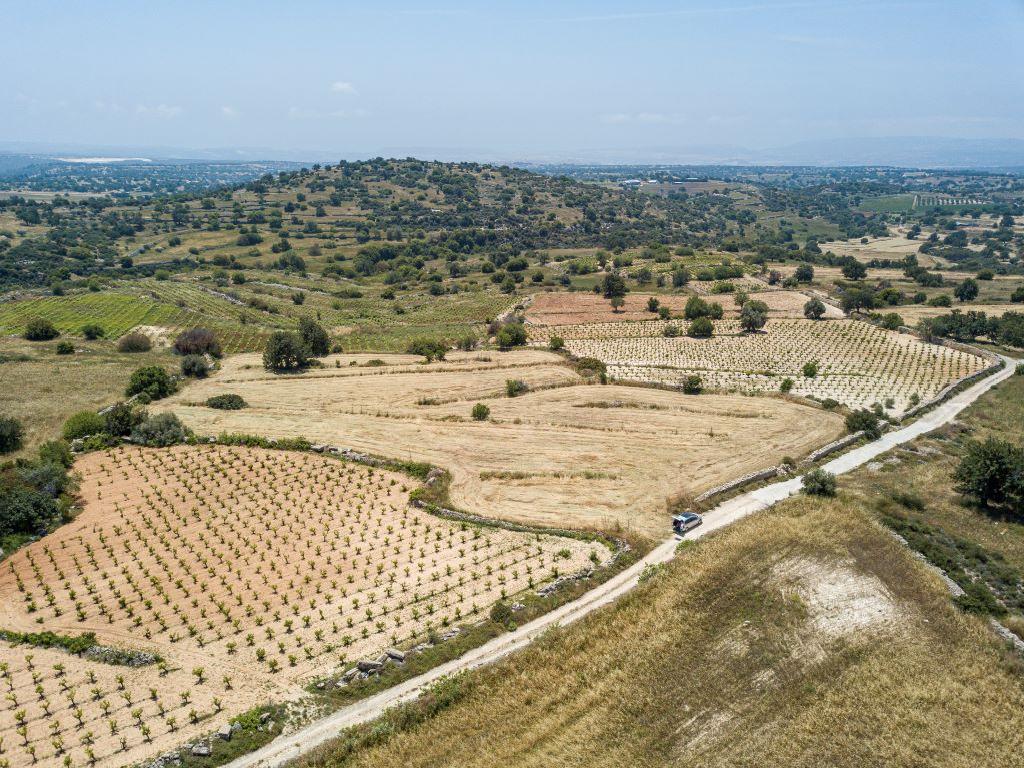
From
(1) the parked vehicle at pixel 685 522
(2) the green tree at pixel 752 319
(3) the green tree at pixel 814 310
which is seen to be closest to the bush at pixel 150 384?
(1) the parked vehicle at pixel 685 522

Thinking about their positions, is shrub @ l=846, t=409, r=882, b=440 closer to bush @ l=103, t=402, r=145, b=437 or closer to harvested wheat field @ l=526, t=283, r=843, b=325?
harvested wheat field @ l=526, t=283, r=843, b=325

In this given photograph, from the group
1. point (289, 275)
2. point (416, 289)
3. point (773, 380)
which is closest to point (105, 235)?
point (289, 275)

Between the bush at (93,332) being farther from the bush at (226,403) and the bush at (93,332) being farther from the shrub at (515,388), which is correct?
the shrub at (515,388)

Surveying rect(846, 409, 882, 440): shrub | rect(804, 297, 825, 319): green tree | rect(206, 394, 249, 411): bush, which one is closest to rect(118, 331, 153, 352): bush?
rect(206, 394, 249, 411): bush

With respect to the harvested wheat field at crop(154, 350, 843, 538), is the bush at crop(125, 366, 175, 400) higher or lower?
higher

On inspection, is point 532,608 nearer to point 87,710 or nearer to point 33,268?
point 87,710

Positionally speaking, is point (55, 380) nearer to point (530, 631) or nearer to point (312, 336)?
point (312, 336)

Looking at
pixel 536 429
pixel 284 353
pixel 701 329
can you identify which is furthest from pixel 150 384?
pixel 701 329
